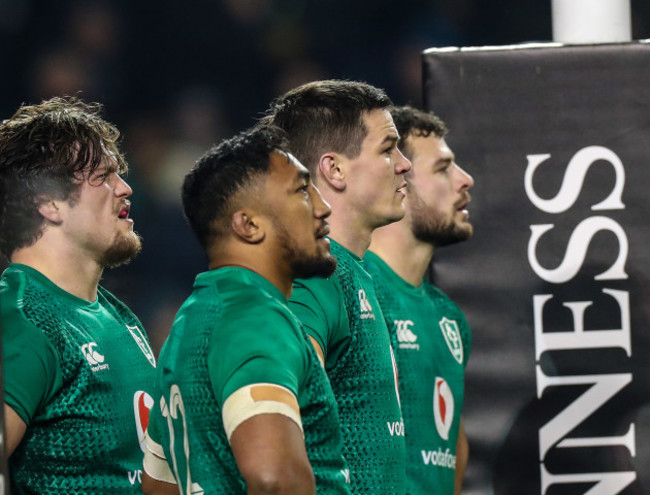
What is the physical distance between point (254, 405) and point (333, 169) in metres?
0.87

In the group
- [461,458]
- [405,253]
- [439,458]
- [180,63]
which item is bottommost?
[461,458]

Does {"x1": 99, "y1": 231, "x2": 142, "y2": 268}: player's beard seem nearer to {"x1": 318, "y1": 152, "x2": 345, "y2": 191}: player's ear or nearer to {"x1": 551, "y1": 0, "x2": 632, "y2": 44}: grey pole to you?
{"x1": 318, "y1": 152, "x2": 345, "y2": 191}: player's ear

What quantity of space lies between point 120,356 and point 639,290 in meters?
1.28

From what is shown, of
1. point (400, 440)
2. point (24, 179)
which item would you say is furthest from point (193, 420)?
point (24, 179)

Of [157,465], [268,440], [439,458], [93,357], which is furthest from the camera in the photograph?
[439,458]

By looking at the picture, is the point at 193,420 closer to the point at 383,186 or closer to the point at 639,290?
the point at 383,186

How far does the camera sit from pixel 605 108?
2721 millimetres

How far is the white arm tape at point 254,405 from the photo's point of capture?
57.3 inches

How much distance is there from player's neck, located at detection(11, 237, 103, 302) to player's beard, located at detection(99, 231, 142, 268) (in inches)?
1.8

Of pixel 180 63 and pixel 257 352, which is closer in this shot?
Answer: pixel 257 352

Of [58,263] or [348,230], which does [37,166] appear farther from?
[348,230]

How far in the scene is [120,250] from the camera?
7.24ft

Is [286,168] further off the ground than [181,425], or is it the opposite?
[286,168]

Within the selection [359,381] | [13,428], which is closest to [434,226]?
[359,381]
